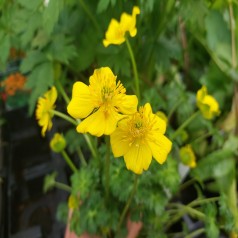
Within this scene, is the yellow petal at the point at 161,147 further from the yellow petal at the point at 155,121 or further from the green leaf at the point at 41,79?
the green leaf at the point at 41,79

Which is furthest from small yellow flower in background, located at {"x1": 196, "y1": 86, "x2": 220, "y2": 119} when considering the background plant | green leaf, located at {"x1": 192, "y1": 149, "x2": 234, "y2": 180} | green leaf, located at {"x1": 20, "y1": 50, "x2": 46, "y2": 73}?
green leaf, located at {"x1": 20, "y1": 50, "x2": 46, "y2": 73}

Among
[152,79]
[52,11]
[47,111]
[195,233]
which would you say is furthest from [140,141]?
[152,79]

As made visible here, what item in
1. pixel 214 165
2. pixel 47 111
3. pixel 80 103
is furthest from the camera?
pixel 214 165

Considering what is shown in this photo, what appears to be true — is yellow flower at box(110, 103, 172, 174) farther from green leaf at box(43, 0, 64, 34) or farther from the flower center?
green leaf at box(43, 0, 64, 34)

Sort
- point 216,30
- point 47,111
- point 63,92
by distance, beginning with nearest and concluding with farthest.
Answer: point 47,111
point 63,92
point 216,30

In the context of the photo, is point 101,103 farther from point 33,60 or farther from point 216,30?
point 216,30

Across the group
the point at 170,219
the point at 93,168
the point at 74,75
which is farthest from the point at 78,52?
the point at 170,219

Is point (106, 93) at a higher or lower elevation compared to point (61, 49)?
lower

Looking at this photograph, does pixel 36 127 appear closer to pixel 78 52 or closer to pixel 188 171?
pixel 78 52
